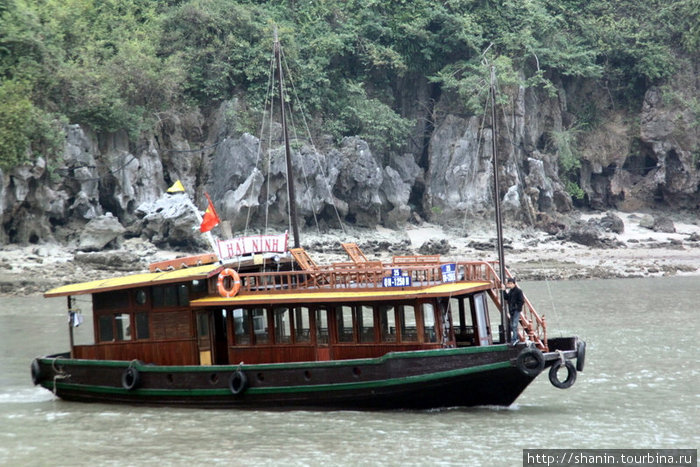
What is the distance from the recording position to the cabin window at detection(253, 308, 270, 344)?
15.8 meters

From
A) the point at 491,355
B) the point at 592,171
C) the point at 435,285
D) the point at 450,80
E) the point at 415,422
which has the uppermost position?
the point at 450,80

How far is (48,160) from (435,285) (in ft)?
89.5

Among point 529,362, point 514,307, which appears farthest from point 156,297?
point 529,362

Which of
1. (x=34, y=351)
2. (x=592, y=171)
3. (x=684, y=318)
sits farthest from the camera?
(x=592, y=171)

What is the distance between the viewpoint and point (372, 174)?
147 ft

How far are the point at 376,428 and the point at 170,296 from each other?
4.51 meters

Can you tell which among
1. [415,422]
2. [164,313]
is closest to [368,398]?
[415,422]

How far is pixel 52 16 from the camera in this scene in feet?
140

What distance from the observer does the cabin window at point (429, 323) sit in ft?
48.9

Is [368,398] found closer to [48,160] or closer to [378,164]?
[48,160]

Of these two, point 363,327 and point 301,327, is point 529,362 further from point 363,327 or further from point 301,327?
point 301,327

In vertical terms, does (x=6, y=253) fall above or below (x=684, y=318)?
above

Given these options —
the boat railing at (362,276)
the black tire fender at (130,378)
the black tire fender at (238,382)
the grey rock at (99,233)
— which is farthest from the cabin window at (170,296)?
the grey rock at (99,233)

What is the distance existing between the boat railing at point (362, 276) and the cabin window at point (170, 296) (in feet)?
3.31
